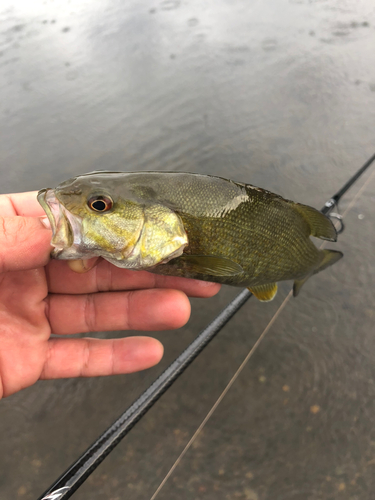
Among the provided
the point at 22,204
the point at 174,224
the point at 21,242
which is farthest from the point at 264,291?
the point at 22,204

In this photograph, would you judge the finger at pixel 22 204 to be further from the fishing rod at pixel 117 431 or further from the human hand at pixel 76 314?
the fishing rod at pixel 117 431

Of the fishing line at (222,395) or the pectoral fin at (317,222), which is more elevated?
the pectoral fin at (317,222)

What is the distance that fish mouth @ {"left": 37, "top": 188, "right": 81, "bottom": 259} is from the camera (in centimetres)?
152

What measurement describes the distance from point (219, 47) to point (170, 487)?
9604 mm

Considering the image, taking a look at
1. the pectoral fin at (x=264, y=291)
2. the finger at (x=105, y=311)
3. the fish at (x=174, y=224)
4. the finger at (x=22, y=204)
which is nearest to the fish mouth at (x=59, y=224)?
the fish at (x=174, y=224)

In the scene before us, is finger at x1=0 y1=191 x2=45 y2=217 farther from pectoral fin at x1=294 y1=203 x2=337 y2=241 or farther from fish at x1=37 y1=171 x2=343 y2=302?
pectoral fin at x1=294 y1=203 x2=337 y2=241

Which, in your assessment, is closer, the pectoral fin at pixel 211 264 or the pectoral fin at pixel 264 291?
the pectoral fin at pixel 211 264

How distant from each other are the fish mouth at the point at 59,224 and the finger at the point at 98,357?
0.84 m

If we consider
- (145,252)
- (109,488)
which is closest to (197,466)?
(109,488)

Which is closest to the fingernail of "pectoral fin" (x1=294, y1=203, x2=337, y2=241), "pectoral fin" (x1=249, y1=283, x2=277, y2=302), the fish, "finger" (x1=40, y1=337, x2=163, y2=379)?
the fish

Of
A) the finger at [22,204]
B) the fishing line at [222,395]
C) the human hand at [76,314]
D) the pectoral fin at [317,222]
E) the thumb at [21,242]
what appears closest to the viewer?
the thumb at [21,242]

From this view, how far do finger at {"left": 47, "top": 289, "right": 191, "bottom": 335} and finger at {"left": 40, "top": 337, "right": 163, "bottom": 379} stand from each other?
108 millimetres

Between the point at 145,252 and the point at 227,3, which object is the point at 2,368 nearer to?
the point at 145,252

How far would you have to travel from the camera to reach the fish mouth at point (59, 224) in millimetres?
1521
